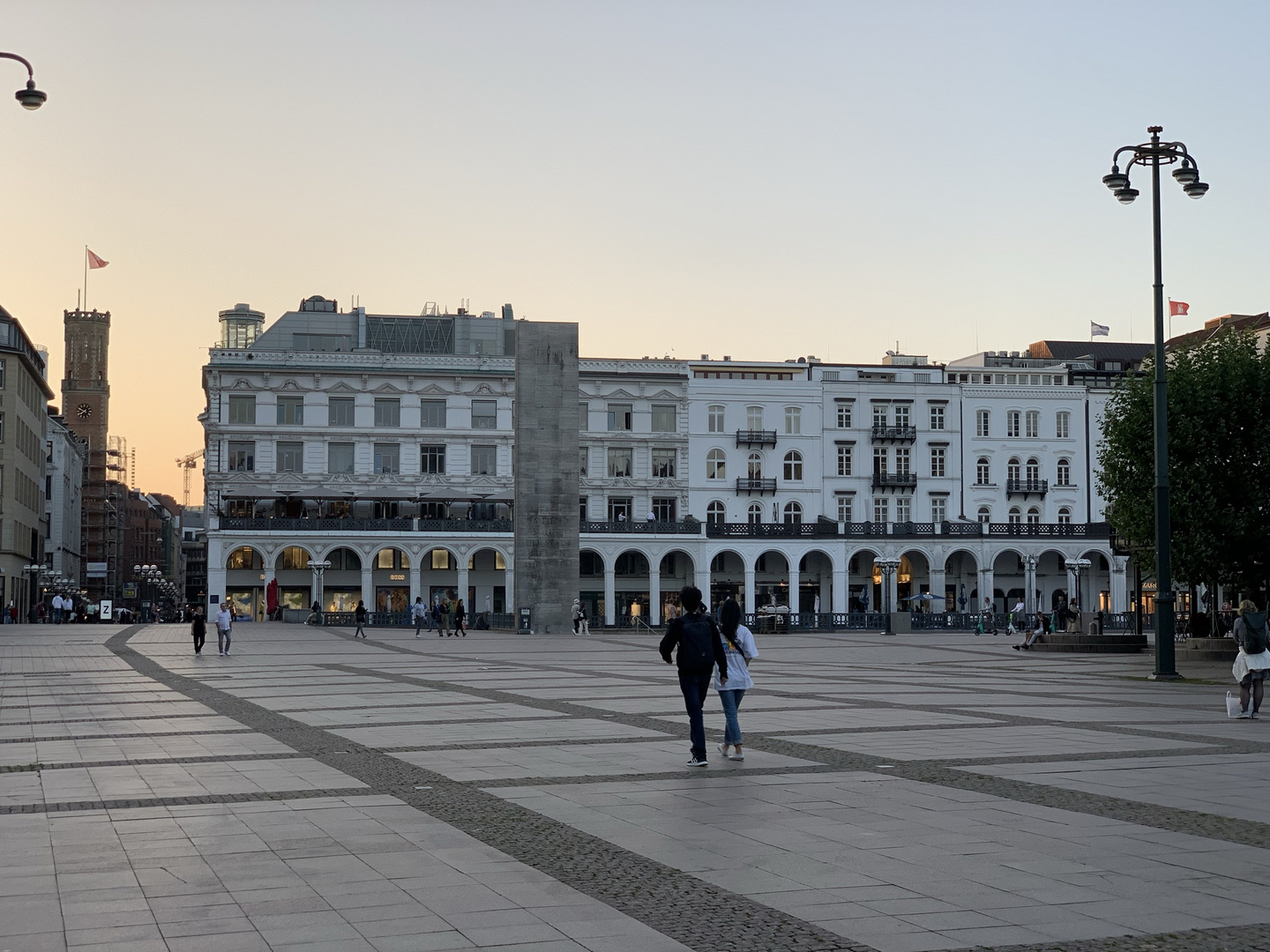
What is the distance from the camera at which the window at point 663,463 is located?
86.4 m

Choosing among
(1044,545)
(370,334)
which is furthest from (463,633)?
(1044,545)

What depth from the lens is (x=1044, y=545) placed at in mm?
85375

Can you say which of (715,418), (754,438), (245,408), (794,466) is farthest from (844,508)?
(245,408)

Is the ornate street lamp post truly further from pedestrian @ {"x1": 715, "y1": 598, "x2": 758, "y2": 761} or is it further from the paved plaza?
pedestrian @ {"x1": 715, "y1": 598, "x2": 758, "y2": 761}

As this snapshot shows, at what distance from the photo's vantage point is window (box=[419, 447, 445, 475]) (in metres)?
84.4

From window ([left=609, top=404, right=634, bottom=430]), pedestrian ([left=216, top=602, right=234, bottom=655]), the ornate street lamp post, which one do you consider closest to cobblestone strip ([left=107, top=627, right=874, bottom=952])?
the ornate street lamp post

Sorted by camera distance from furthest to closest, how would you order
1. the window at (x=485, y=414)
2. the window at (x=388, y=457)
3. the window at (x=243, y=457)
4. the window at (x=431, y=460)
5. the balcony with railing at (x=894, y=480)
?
the balcony with railing at (x=894, y=480) < the window at (x=485, y=414) < the window at (x=431, y=460) < the window at (x=388, y=457) < the window at (x=243, y=457)

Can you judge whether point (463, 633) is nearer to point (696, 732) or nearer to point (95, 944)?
point (696, 732)

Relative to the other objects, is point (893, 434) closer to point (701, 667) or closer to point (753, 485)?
point (753, 485)

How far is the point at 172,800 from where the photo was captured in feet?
40.7

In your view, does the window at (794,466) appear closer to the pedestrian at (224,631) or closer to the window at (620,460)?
the window at (620,460)

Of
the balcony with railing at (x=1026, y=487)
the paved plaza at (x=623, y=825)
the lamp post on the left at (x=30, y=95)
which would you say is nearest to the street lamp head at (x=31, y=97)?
the lamp post on the left at (x=30, y=95)

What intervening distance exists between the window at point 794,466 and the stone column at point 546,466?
33.6 metres

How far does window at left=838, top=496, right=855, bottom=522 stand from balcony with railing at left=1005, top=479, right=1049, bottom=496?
10.8 m
